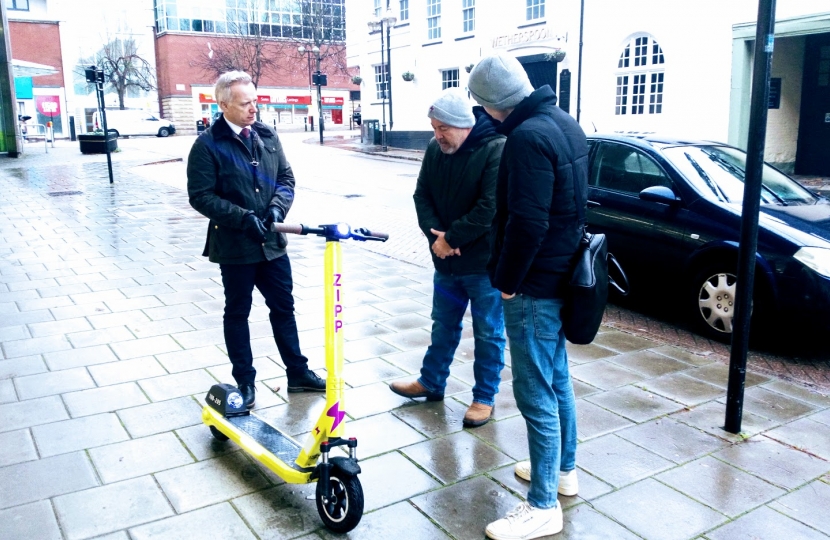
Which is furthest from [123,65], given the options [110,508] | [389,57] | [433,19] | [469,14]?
[110,508]

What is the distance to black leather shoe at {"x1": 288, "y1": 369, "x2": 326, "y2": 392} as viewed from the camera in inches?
180

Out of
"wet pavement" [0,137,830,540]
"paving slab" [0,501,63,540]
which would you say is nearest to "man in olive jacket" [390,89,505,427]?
"wet pavement" [0,137,830,540]

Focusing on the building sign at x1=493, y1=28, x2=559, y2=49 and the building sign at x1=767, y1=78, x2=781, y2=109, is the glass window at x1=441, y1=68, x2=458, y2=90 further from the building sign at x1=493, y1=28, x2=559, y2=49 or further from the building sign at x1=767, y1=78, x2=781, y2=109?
the building sign at x1=767, y1=78, x2=781, y2=109

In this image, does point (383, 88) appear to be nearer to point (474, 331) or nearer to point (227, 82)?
point (227, 82)

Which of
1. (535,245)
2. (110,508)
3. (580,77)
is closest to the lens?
(535,245)

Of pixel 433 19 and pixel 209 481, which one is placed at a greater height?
pixel 433 19

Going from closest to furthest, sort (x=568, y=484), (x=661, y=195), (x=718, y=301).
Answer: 1. (x=568, y=484)
2. (x=718, y=301)
3. (x=661, y=195)

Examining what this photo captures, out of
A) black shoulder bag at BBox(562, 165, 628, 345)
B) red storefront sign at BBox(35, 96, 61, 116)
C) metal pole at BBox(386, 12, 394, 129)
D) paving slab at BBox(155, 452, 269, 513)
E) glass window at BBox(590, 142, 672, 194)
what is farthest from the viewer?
red storefront sign at BBox(35, 96, 61, 116)

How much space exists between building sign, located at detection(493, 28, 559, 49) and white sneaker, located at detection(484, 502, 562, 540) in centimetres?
2183

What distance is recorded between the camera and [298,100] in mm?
66250

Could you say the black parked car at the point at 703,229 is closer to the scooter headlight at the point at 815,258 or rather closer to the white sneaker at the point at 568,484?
the scooter headlight at the point at 815,258

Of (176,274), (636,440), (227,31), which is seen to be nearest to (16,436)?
(636,440)

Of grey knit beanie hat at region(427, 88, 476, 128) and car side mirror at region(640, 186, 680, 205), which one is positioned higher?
grey knit beanie hat at region(427, 88, 476, 128)

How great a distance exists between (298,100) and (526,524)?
6631 centimetres
